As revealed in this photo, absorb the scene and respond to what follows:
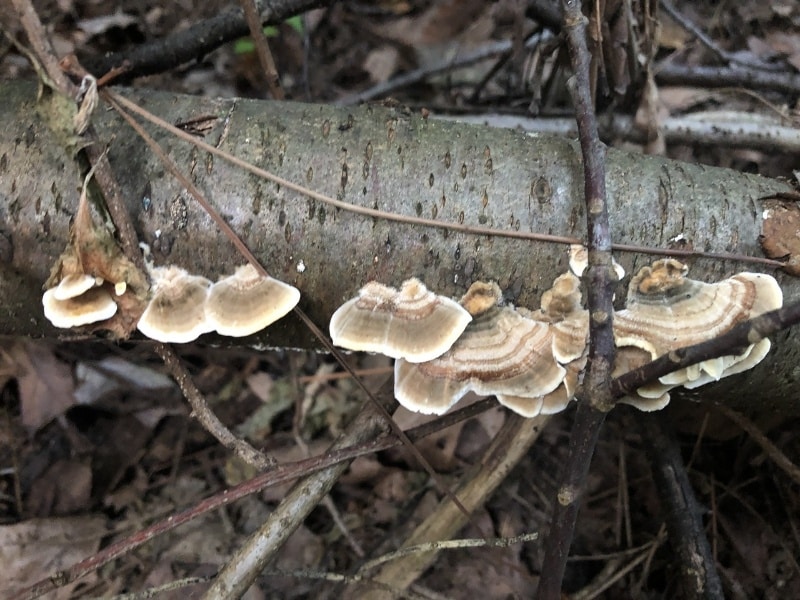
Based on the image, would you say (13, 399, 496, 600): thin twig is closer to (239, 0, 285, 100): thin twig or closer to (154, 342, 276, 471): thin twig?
(154, 342, 276, 471): thin twig

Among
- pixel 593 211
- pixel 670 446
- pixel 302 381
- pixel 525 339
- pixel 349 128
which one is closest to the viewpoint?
pixel 593 211

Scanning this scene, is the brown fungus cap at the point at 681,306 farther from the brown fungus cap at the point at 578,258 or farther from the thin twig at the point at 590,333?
the thin twig at the point at 590,333

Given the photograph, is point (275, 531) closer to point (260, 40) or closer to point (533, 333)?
point (533, 333)

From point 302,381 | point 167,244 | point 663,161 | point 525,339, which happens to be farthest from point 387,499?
point 663,161

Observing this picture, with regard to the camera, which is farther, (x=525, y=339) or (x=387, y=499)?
(x=387, y=499)

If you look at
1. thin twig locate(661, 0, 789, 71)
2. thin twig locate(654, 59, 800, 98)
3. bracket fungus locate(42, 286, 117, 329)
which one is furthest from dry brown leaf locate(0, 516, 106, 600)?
thin twig locate(661, 0, 789, 71)

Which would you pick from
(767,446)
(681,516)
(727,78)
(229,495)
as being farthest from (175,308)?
(727,78)

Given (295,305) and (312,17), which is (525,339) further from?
(312,17)
